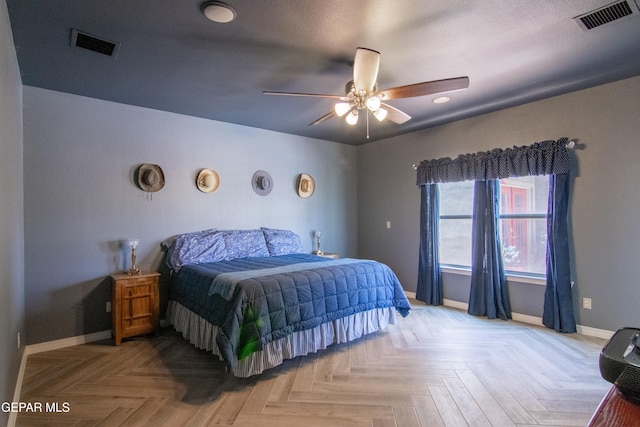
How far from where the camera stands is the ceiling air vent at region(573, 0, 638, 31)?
1959mm

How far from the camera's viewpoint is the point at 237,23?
2.12 meters

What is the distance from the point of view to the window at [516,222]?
3.73 metres

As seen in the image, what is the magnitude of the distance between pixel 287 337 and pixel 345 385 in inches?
23.7

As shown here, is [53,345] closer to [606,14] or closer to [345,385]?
[345,385]

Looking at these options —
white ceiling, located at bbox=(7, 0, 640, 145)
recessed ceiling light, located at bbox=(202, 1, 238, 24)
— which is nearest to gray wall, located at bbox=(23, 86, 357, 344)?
white ceiling, located at bbox=(7, 0, 640, 145)

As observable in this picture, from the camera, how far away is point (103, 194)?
345 cm

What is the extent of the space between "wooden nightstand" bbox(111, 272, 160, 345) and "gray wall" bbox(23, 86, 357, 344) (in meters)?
0.37

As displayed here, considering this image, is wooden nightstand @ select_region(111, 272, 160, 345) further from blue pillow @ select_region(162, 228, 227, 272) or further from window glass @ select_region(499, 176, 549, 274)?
window glass @ select_region(499, 176, 549, 274)

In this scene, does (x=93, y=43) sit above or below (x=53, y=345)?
above

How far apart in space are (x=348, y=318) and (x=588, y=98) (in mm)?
3311

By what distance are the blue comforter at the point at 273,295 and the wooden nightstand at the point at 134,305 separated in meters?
0.25

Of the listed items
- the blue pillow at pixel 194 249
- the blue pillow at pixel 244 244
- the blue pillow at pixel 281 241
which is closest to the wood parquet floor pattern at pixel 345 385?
the blue pillow at pixel 194 249

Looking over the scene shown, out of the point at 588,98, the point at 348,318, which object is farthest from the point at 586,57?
the point at 348,318

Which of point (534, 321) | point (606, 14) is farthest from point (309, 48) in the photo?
point (534, 321)
